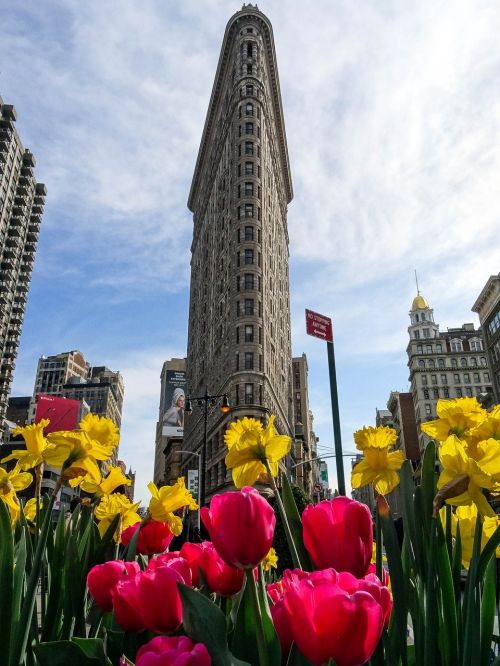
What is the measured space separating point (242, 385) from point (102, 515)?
139ft

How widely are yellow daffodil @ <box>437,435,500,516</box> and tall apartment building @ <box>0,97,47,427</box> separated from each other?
3063 inches

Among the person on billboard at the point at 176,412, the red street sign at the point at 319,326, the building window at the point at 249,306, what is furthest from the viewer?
the person on billboard at the point at 176,412

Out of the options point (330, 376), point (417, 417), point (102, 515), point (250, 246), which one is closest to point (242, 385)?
point (250, 246)

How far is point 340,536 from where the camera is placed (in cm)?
128

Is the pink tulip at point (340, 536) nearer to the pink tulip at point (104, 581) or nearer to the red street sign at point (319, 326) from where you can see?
the pink tulip at point (104, 581)

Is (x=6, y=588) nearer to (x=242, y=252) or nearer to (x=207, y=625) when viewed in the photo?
(x=207, y=625)

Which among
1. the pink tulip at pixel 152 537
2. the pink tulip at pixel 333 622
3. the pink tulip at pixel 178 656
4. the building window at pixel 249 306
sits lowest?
the pink tulip at pixel 178 656

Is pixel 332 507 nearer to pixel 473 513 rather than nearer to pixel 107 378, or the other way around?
pixel 473 513

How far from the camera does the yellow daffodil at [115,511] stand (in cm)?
232

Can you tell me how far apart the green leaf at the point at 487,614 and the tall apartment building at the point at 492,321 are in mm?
55880

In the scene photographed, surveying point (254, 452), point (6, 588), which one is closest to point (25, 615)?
point (6, 588)

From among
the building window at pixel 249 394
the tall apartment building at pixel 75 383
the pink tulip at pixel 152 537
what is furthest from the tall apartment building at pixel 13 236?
the pink tulip at pixel 152 537

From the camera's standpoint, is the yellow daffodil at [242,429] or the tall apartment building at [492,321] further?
the tall apartment building at [492,321]

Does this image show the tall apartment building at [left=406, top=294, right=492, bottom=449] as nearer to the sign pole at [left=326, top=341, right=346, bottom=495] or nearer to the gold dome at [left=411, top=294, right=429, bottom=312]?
the gold dome at [left=411, top=294, right=429, bottom=312]
